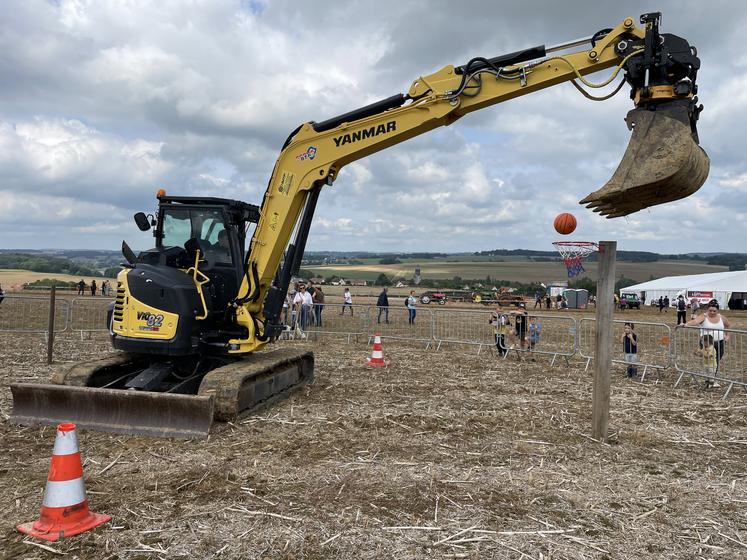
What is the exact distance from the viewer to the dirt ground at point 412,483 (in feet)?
13.4

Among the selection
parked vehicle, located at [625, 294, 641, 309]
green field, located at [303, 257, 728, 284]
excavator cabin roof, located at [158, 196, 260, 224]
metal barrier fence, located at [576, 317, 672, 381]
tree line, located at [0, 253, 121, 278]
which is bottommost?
metal barrier fence, located at [576, 317, 672, 381]

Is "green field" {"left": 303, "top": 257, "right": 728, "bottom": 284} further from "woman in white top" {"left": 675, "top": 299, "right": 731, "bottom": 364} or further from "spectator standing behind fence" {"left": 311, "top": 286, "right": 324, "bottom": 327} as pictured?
"woman in white top" {"left": 675, "top": 299, "right": 731, "bottom": 364}

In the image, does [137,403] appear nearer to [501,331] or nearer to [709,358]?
[501,331]

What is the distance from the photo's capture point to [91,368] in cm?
757

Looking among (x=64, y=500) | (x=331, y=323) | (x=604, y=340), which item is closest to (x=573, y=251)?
(x=331, y=323)

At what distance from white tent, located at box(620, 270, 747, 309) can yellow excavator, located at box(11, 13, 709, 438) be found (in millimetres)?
45733

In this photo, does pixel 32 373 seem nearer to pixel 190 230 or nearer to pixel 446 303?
pixel 190 230

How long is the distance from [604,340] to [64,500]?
5.76m

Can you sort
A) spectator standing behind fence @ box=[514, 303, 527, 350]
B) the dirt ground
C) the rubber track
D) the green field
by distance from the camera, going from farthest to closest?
the green field → spectator standing behind fence @ box=[514, 303, 527, 350] → the rubber track → the dirt ground

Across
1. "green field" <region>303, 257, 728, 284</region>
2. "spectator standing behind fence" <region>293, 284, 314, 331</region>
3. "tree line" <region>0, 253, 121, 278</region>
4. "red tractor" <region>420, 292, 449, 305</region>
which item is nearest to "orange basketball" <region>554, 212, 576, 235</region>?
"spectator standing behind fence" <region>293, 284, 314, 331</region>

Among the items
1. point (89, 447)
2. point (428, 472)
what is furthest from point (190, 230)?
point (428, 472)

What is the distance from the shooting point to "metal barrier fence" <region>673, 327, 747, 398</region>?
33.8 feet

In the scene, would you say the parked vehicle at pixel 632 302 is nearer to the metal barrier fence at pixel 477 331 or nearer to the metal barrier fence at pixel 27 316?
the metal barrier fence at pixel 477 331

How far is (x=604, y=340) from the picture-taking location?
6.72 m
